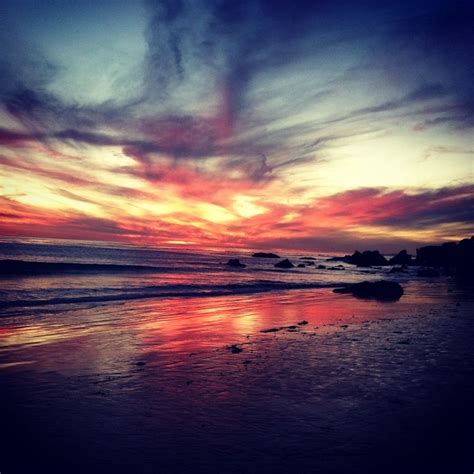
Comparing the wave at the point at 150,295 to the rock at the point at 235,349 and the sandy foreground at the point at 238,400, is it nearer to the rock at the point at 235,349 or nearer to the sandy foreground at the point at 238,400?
the sandy foreground at the point at 238,400

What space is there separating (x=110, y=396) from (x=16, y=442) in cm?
177

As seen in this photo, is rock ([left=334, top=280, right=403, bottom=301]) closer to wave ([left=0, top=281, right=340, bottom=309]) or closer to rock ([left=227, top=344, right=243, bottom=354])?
wave ([left=0, top=281, right=340, bottom=309])

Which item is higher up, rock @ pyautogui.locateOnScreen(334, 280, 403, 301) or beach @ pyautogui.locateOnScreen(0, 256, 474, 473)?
rock @ pyautogui.locateOnScreen(334, 280, 403, 301)

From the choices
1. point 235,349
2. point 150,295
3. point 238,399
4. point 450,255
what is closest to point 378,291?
point 150,295

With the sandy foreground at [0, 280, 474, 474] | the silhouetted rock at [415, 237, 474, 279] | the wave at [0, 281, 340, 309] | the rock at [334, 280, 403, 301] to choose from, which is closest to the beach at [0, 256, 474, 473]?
the sandy foreground at [0, 280, 474, 474]

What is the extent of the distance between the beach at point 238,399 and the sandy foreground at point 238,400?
0.08 ft

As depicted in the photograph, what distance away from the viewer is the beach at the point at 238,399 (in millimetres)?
4340

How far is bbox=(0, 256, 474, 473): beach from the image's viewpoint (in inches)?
171

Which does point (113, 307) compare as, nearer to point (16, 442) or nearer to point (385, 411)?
point (16, 442)

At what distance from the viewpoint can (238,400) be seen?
6121 mm

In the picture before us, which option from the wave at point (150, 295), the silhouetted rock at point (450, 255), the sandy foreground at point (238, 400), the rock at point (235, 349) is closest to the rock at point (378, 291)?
the wave at point (150, 295)

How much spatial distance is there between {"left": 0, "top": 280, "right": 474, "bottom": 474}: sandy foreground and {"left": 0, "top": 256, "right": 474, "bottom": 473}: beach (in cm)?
2

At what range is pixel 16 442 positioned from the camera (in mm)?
4766

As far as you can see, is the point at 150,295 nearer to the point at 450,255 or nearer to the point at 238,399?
the point at 238,399
